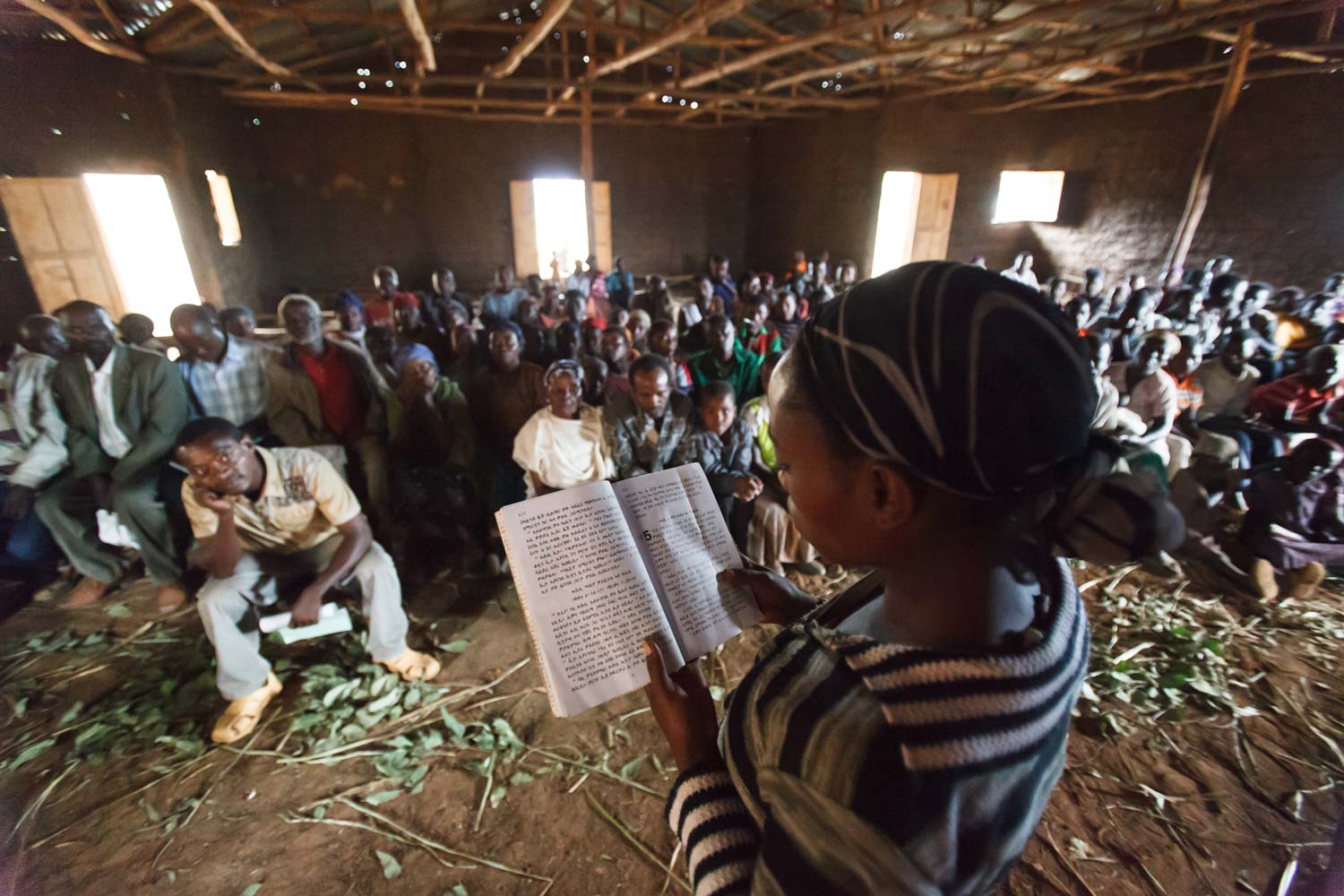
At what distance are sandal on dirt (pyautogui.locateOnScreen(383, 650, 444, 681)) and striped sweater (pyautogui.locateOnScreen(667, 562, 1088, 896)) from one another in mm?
2417

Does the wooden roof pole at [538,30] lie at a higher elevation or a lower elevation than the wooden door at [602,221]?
higher

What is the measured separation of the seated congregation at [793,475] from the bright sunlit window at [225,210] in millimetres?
4357

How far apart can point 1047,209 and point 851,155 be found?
3.41 meters

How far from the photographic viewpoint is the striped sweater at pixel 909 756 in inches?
23.0

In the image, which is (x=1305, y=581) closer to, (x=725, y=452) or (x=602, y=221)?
(x=725, y=452)

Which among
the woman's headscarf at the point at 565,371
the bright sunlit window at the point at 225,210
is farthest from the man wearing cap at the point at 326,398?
the bright sunlit window at the point at 225,210

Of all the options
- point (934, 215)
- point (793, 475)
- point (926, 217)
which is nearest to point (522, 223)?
point (926, 217)

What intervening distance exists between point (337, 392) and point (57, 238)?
13.5ft

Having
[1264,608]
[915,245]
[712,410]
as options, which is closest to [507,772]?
[712,410]

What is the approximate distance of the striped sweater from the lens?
584 millimetres

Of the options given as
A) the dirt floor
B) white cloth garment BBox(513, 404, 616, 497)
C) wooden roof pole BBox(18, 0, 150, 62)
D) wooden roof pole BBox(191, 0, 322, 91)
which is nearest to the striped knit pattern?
the dirt floor

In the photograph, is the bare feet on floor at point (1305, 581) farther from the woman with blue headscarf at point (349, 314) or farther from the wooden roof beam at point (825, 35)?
the woman with blue headscarf at point (349, 314)

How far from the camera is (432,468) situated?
3531mm

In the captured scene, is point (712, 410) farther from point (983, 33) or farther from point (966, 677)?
point (983, 33)
